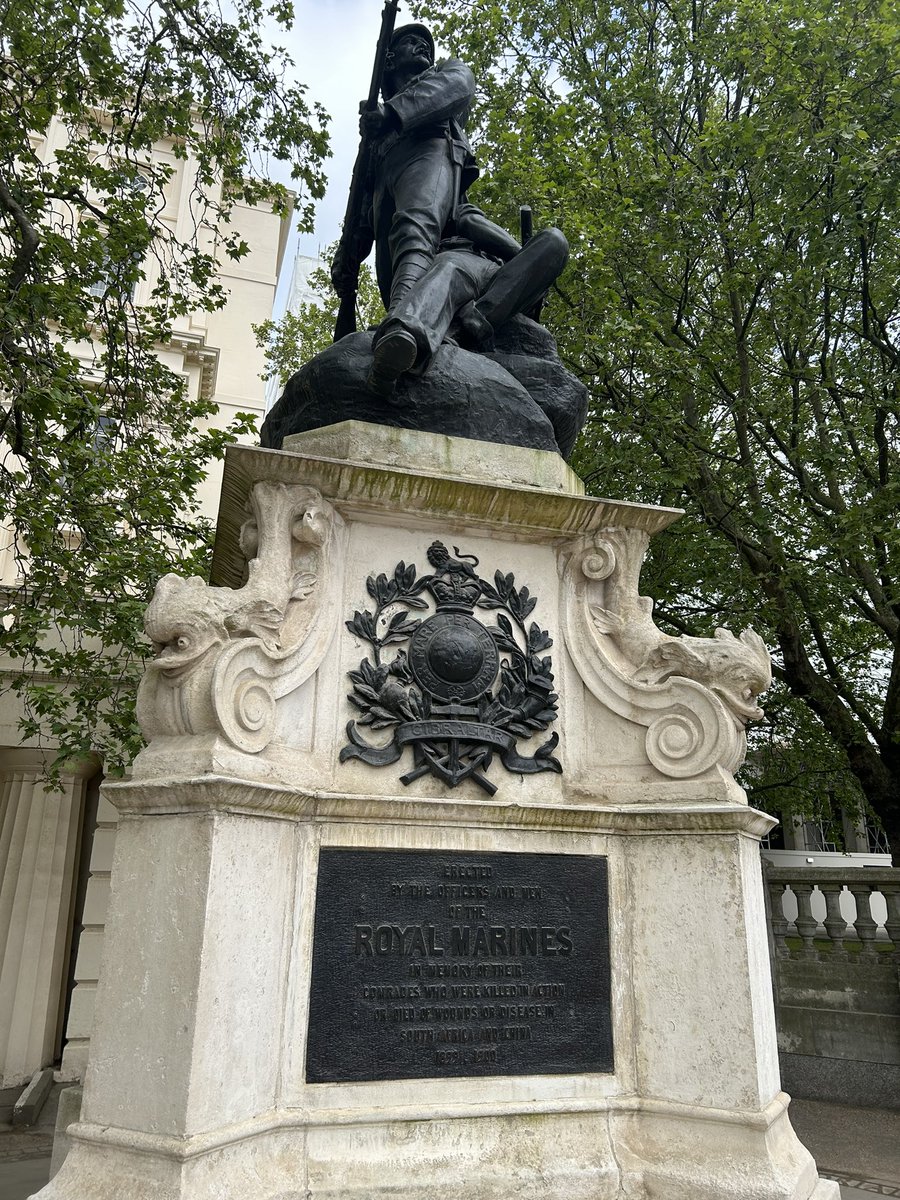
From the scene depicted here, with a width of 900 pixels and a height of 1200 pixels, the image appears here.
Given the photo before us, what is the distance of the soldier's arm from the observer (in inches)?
201

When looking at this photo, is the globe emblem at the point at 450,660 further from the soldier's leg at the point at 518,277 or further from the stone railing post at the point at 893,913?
the stone railing post at the point at 893,913

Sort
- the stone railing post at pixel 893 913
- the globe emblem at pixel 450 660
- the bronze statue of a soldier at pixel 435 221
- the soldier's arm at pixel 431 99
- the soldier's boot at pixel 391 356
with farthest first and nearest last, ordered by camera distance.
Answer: the stone railing post at pixel 893 913
the soldier's arm at pixel 431 99
the bronze statue of a soldier at pixel 435 221
the soldier's boot at pixel 391 356
the globe emblem at pixel 450 660

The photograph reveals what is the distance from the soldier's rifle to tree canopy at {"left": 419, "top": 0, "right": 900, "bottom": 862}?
625cm

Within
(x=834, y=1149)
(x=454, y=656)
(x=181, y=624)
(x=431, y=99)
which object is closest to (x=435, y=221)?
(x=431, y=99)

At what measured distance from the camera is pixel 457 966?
3598mm

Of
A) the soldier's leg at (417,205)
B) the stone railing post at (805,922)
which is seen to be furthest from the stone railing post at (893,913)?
the soldier's leg at (417,205)

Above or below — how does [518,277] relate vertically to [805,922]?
above

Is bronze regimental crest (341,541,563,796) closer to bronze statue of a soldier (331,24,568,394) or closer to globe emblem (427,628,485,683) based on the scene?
globe emblem (427,628,485,683)

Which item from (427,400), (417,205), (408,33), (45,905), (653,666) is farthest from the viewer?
(45,905)

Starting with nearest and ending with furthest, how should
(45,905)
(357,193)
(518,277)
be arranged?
(518,277) < (357,193) < (45,905)

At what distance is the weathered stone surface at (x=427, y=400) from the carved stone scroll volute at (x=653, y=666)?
2.55 ft

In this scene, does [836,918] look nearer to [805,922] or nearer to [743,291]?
[805,922]

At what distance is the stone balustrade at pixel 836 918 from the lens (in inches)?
392

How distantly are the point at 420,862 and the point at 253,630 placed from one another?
3.83 ft
